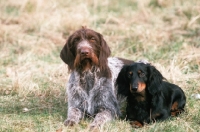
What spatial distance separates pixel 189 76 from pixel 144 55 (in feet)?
4.78

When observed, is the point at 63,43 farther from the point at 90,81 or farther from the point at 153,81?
the point at 153,81

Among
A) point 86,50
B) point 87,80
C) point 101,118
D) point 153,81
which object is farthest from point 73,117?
point 153,81

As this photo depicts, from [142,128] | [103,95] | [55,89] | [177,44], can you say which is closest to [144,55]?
[177,44]

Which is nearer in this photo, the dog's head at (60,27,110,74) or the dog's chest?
the dog's head at (60,27,110,74)

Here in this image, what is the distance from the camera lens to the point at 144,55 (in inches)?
365

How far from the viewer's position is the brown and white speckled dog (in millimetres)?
6168

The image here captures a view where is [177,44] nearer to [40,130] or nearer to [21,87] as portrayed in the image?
[21,87]

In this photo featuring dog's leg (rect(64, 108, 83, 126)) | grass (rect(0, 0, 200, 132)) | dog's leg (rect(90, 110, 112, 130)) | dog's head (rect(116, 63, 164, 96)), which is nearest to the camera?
dog's head (rect(116, 63, 164, 96))

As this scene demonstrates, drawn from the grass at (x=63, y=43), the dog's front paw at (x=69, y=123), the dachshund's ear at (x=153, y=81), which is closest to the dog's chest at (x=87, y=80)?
the grass at (x=63, y=43)

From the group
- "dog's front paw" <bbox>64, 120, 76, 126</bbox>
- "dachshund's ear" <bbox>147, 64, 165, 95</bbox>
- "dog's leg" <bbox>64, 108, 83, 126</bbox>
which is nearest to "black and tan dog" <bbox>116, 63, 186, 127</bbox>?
"dachshund's ear" <bbox>147, 64, 165, 95</bbox>

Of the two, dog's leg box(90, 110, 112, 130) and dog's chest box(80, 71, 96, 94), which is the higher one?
dog's chest box(80, 71, 96, 94)

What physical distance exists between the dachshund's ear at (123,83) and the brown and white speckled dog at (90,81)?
8.4 inches

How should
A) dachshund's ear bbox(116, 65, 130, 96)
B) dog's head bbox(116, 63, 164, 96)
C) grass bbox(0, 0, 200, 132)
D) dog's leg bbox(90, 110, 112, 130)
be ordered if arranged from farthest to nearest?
grass bbox(0, 0, 200, 132)
dachshund's ear bbox(116, 65, 130, 96)
dog's leg bbox(90, 110, 112, 130)
dog's head bbox(116, 63, 164, 96)

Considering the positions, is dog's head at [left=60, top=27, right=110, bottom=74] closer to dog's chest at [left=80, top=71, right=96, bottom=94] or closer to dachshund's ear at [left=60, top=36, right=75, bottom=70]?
dachshund's ear at [left=60, top=36, right=75, bottom=70]
